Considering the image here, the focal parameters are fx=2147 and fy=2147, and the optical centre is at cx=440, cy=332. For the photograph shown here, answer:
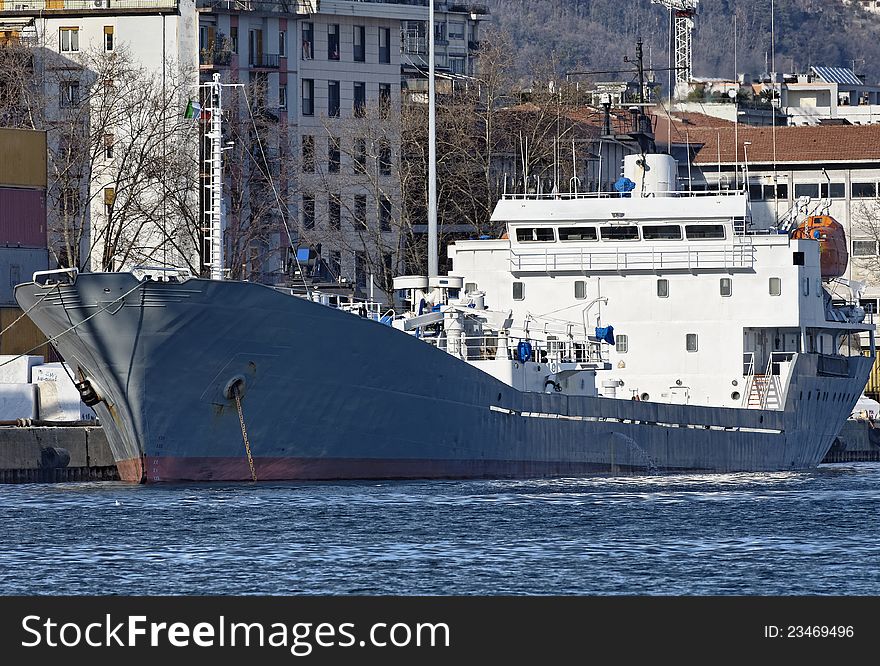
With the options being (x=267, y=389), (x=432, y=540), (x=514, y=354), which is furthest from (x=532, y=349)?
(x=432, y=540)

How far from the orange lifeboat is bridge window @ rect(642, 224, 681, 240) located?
5.74 meters

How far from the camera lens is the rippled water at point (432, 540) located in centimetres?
2834

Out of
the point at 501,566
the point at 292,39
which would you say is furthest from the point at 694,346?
the point at 292,39

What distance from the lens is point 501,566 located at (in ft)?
98.1

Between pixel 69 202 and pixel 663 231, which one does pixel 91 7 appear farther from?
pixel 663 231

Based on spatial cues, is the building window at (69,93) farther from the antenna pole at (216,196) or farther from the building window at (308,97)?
the antenna pole at (216,196)

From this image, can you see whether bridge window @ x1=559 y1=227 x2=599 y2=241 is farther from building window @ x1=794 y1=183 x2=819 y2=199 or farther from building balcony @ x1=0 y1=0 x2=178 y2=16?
building window @ x1=794 y1=183 x2=819 y2=199

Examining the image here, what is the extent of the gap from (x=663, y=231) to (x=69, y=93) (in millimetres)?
39894

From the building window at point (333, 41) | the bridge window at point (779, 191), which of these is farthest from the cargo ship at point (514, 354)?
the bridge window at point (779, 191)

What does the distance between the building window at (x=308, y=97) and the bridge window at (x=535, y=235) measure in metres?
41.0

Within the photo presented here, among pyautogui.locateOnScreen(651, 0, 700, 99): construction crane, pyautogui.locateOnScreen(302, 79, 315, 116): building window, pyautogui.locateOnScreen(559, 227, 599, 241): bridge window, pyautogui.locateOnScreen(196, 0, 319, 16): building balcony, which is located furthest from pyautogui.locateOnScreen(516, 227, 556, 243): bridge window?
pyautogui.locateOnScreen(651, 0, 700, 99): construction crane

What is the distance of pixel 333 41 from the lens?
3654 inches
